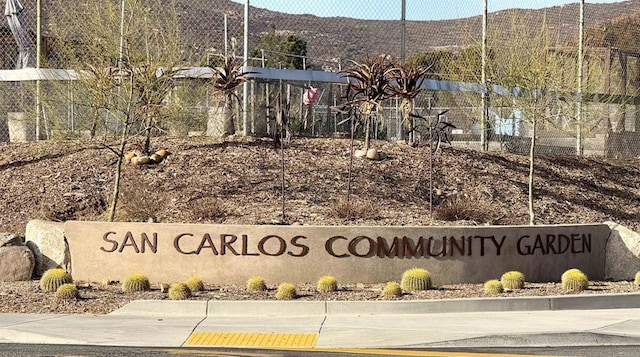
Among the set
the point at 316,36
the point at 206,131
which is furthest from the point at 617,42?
the point at 206,131

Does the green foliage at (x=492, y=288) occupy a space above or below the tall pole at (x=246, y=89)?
below

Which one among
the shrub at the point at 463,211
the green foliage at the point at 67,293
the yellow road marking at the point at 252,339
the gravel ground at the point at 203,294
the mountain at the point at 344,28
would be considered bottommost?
the gravel ground at the point at 203,294

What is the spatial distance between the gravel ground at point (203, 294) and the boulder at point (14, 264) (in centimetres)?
21

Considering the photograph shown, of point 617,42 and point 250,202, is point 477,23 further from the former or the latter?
point 250,202

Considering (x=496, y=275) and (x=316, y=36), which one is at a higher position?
(x=316, y=36)

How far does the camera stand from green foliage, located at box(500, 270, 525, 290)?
598 inches

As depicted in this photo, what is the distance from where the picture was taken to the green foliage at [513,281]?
49.8 feet

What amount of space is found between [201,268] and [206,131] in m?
7.24

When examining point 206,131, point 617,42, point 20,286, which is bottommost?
point 20,286

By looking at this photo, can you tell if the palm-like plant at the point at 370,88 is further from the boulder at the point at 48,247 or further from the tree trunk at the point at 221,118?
the boulder at the point at 48,247

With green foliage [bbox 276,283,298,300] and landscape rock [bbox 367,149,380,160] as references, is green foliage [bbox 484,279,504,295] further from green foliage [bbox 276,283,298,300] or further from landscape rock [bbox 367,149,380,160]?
landscape rock [bbox 367,149,380,160]

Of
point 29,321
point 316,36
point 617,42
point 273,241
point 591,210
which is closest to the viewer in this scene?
point 29,321

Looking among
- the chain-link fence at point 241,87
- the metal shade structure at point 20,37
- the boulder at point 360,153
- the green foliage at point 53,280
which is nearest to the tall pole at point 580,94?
the chain-link fence at point 241,87

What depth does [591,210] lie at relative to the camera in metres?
22.2
